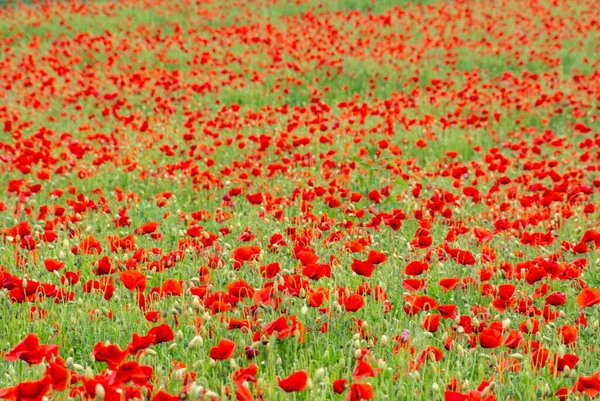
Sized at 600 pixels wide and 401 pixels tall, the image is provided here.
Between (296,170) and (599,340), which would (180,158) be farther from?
(599,340)

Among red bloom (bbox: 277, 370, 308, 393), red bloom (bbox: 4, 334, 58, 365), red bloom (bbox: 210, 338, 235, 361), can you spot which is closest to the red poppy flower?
red bloom (bbox: 277, 370, 308, 393)

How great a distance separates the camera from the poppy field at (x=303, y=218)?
276cm

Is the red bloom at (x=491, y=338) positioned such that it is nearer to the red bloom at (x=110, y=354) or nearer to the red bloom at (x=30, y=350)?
the red bloom at (x=110, y=354)

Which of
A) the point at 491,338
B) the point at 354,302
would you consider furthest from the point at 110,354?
the point at 491,338

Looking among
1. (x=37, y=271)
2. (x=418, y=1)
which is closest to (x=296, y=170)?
(x=37, y=271)

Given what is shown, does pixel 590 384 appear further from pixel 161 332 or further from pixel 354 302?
pixel 161 332

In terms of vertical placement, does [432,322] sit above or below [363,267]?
below

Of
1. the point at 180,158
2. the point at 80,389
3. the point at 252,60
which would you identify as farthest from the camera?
the point at 252,60

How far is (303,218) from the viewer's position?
514 cm

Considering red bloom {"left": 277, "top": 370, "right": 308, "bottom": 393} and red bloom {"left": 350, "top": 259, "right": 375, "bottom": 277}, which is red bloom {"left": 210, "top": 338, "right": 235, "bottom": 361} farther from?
red bloom {"left": 350, "top": 259, "right": 375, "bottom": 277}

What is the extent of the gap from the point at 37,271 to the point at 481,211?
3.64m

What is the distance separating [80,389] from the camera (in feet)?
8.07

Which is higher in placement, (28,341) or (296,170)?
(28,341)

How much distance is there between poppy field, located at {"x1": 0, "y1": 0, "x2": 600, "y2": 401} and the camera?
9.07 ft
